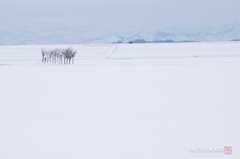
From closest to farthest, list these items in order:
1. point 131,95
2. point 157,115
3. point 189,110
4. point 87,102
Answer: point 157,115 < point 189,110 < point 87,102 < point 131,95

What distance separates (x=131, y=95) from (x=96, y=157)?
5571mm

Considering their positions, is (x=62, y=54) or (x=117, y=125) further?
(x=62, y=54)

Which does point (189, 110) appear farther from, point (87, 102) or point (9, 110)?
point (9, 110)

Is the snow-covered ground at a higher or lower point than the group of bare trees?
lower

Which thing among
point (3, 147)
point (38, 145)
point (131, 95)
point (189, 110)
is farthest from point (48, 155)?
point (131, 95)

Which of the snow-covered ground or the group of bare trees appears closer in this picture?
the snow-covered ground

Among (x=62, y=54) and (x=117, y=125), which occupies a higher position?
(x=62, y=54)

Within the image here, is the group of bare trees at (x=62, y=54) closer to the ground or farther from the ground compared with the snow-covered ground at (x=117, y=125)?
farther from the ground

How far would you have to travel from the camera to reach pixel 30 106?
8242 millimetres

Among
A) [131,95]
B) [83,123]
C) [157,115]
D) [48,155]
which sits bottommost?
[48,155]

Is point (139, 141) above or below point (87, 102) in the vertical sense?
below

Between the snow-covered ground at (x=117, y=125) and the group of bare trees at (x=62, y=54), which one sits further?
the group of bare trees at (x=62, y=54)

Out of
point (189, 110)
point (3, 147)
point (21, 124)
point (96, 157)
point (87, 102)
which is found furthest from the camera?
point (87, 102)

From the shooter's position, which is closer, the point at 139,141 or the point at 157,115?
the point at 139,141
